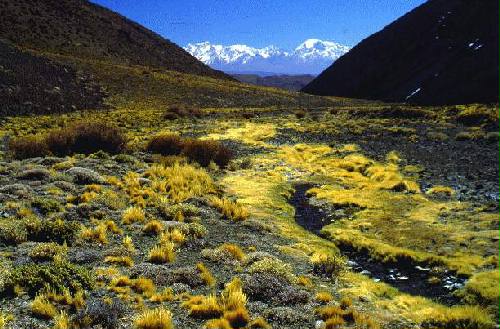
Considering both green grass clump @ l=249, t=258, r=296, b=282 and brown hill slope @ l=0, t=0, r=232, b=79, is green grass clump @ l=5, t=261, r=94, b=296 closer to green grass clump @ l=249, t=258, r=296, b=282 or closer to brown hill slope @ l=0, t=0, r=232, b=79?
green grass clump @ l=249, t=258, r=296, b=282

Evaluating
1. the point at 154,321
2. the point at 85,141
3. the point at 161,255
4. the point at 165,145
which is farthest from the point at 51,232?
the point at 165,145

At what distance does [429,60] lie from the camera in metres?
126

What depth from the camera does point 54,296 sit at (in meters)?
10.5

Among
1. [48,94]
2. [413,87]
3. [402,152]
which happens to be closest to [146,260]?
[402,152]

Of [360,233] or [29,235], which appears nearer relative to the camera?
[29,235]

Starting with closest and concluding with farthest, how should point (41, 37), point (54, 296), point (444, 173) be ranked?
point (54, 296) → point (444, 173) → point (41, 37)

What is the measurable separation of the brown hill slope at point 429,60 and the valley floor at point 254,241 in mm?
47921

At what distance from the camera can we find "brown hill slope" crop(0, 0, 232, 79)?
98625 mm

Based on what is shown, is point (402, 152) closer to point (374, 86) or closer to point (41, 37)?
point (41, 37)

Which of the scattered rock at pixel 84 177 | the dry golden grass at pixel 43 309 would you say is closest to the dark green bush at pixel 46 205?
the scattered rock at pixel 84 177

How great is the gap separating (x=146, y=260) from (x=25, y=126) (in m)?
33.6

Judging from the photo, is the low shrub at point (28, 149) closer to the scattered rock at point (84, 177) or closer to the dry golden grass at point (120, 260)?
the scattered rock at point (84, 177)

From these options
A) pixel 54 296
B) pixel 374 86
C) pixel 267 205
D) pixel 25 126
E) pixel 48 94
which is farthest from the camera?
pixel 374 86

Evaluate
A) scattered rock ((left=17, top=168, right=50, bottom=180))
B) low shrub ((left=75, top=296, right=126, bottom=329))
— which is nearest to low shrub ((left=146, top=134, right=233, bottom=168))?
scattered rock ((left=17, top=168, right=50, bottom=180))
